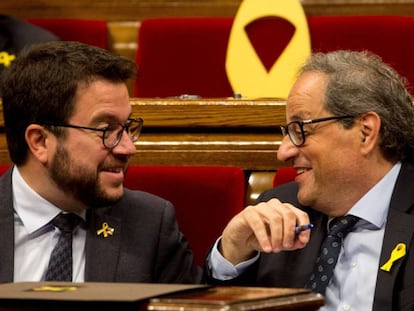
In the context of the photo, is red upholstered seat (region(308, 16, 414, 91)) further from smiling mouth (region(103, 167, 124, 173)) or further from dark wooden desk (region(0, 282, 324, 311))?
dark wooden desk (region(0, 282, 324, 311))

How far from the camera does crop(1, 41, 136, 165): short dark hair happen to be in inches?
35.4

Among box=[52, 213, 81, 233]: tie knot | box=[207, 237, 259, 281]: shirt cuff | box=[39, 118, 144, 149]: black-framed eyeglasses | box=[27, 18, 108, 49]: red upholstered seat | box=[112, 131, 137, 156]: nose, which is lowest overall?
box=[207, 237, 259, 281]: shirt cuff

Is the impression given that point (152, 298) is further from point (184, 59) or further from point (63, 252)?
point (184, 59)

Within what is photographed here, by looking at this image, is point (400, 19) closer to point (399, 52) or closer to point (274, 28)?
point (399, 52)

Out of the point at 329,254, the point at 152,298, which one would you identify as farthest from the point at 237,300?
the point at 329,254

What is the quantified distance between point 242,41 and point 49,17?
0.35 m

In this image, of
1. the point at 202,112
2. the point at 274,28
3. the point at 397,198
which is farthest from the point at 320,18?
the point at 397,198

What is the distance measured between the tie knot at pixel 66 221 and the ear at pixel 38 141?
0.06m

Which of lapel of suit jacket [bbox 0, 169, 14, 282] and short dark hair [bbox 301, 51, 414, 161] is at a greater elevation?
short dark hair [bbox 301, 51, 414, 161]

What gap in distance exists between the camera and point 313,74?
0.88 meters

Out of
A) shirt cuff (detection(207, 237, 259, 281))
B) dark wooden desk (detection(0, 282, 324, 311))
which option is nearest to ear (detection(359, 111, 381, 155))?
shirt cuff (detection(207, 237, 259, 281))

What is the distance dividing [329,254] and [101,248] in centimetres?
20

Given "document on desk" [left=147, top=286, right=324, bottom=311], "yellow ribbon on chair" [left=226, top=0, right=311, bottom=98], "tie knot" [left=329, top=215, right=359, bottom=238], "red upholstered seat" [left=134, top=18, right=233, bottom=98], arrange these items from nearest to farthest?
"document on desk" [left=147, top=286, right=324, bottom=311] < "tie knot" [left=329, top=215, right=359, bottom=238] < "yellow ribbon on chair" [left=226, top=0, right=311, bottom=98] < "red upholstered seat" [left=134, top=18, right=233, bottom=98]

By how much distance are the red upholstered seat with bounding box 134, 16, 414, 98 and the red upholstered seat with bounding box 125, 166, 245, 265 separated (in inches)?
14.8
